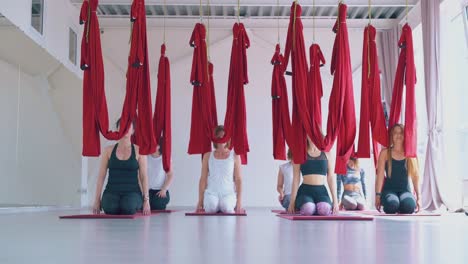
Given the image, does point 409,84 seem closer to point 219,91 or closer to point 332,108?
point 332,108

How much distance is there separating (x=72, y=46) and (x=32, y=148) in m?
2.66

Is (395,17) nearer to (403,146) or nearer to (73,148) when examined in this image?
(403,146)

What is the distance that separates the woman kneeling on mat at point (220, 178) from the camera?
6.98m

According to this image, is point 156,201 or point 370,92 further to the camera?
point 156,201

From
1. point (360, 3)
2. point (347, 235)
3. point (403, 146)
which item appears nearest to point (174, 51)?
point (360, 3)

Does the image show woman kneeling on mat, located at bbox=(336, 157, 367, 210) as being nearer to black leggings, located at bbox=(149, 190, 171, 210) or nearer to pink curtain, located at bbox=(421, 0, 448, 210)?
pink curtain, located at bbox=(421, 0, 448, 210)

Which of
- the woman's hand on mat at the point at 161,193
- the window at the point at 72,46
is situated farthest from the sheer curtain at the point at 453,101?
the window at the point at 72,46

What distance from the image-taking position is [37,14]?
867 cm

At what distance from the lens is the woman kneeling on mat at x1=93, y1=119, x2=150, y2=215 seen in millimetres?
5791

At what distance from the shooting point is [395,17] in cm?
1171

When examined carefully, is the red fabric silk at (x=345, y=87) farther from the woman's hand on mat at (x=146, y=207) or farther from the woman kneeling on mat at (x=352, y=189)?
the woman kneeling on mat at (x=352, y=189)

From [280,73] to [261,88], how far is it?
4690 millimetres

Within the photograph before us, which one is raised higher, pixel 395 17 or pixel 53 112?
pixel 395 17

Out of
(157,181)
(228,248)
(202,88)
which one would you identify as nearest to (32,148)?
(157,181)
